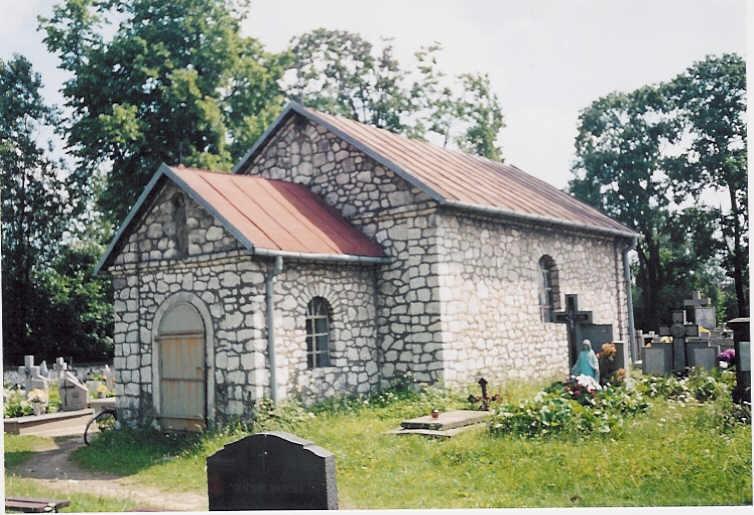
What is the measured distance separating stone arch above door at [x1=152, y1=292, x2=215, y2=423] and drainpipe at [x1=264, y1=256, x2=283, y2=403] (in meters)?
0.81

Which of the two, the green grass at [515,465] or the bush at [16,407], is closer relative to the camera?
the green grass at [515,465]

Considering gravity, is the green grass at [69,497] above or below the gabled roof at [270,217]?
below

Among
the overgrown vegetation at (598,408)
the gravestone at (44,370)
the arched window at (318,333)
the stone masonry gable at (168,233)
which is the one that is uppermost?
the stone masonry gable at (168,233)

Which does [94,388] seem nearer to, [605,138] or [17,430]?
[17,430]

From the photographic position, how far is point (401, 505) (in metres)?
7.49

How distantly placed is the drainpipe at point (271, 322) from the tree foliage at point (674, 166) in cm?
450

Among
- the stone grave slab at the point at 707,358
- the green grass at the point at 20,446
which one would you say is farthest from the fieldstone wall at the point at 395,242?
the green grass at the point at 20,446

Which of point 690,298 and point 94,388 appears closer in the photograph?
point 690,298

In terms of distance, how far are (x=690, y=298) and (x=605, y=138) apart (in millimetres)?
2628

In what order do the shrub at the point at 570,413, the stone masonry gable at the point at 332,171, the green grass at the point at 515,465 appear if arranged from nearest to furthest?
the green grass at the point at 515,465 → the shrub at the point at 570,413 → the stone masonry gable at the point at 332,171

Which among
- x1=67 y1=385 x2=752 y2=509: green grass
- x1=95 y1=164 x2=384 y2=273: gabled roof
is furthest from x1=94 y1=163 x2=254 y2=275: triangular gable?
x1=67 y1=385 x2=752 y2=509: green grass

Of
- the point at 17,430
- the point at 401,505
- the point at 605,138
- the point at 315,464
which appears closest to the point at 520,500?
the point at 401,505

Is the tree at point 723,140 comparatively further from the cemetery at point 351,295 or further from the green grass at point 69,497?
the green grass at point 69,497

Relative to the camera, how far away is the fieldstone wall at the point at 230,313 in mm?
10625
